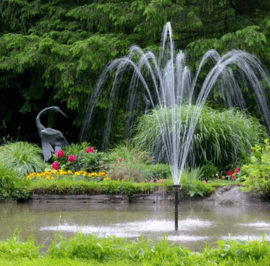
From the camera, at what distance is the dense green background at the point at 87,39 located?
1331cm

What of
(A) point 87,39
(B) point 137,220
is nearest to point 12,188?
(B) point 137,220

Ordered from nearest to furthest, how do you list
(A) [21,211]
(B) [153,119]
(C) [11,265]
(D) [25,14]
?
(C) [11,265] < (A) [21,211] < (B) [153,119] < (D) [25,14]

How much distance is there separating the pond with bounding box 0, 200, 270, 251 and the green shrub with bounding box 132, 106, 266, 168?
97.6 inches

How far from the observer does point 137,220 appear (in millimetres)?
6277

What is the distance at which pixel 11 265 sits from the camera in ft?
11.5

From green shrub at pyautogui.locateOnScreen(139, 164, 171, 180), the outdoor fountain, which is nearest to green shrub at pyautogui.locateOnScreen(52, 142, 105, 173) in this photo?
green shrub at pyautogui.locateOnScreen(139, 164, 171, 180)

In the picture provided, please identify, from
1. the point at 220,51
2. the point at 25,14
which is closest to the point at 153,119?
the point at 220,51

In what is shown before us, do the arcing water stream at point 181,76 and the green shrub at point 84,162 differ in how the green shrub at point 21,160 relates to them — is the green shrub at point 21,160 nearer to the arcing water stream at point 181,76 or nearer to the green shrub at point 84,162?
the green shrub at point 84,162

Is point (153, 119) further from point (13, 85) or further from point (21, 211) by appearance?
point (13, 85)

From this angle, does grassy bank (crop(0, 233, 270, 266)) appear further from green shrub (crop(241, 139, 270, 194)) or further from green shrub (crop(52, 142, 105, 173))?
green shrub (crop(52, 142, 105, 173))

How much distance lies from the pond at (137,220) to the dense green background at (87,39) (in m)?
6.39

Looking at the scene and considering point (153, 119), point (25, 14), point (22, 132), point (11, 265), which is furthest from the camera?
point (22, 132)

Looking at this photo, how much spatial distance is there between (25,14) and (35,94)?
9.19 feet

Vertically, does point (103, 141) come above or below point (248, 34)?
below
